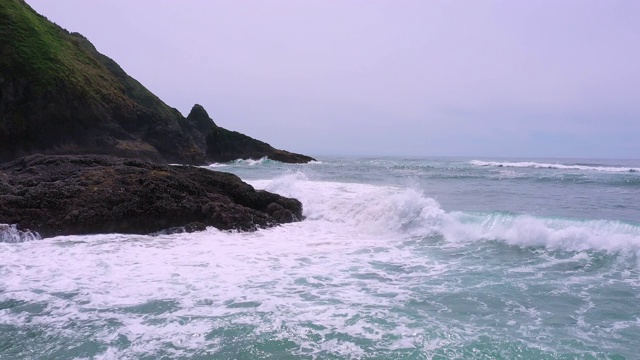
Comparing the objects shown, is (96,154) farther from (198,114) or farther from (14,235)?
(198,114)

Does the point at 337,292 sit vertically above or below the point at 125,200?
below

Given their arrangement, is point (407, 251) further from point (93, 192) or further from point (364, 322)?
point (93, 192)

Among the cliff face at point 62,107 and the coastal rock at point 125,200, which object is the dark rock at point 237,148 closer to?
the cliff face at point 62,107

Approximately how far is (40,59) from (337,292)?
1143 inches

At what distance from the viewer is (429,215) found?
11039 millimetres

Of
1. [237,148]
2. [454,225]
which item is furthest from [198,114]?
[454,225]

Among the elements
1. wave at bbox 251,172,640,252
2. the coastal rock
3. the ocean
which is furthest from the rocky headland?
wave at bbox 251,172,640,252

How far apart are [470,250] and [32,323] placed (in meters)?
7.31

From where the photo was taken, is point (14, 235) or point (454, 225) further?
point (454, 225)

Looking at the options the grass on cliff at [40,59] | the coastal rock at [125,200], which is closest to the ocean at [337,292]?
the coastal rock at [125,200]

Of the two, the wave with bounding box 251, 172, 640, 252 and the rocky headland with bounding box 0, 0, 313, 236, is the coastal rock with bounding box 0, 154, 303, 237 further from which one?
the wave with bounding box 251, 172, 640, 252

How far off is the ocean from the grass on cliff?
71.9 ft

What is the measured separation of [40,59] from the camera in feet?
91.6

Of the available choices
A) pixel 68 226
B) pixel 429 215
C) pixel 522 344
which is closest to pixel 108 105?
pixel 68 226
